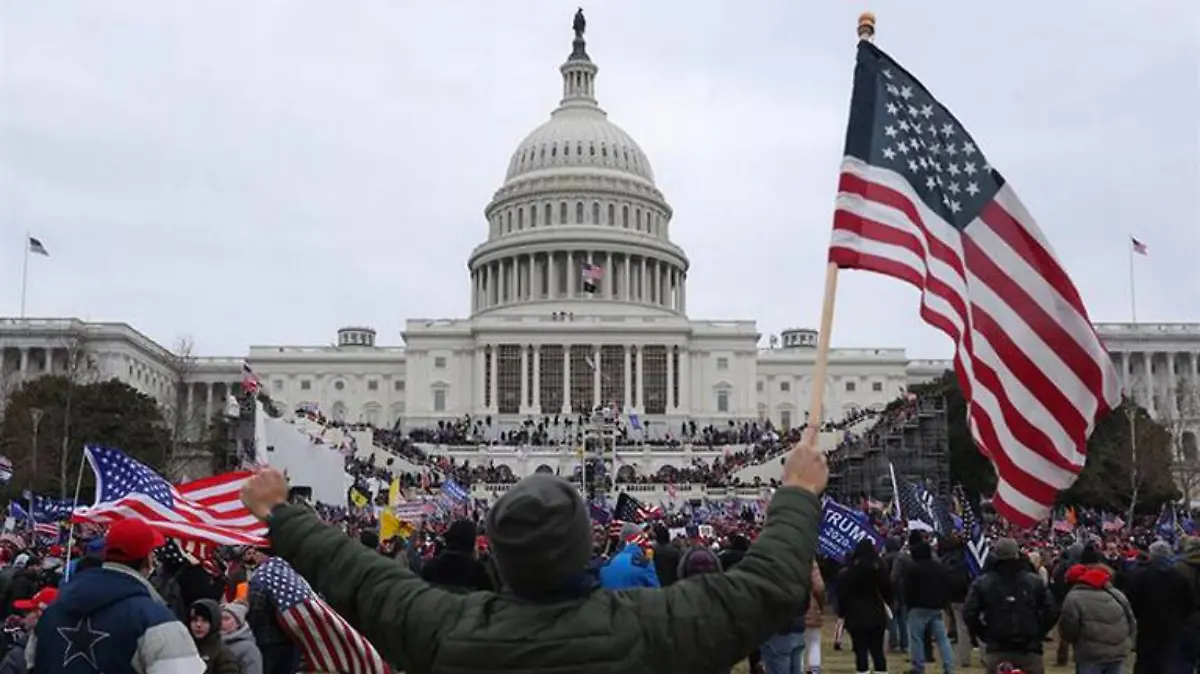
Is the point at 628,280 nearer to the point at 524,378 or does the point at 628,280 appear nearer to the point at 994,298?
the point at 524,378

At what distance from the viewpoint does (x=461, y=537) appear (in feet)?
33.1

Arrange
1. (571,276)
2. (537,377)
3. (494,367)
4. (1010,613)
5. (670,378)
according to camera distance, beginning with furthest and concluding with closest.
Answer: (571,276)
(670,378)
(494,367)
(537,377)
(1010,613)

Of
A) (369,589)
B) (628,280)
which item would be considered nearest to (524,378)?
(628,280)

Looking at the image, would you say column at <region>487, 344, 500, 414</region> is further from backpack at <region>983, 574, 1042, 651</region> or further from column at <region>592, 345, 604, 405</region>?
backpack at <region>983, 574, 1042, 651</region>

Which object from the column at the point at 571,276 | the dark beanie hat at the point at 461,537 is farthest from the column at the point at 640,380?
the dark beanie hat at the point at 461,537

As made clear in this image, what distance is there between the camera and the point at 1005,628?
9758 millimetres

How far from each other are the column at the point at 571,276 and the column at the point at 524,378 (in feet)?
37.4

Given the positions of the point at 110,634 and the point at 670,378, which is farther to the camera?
the point at 670,378

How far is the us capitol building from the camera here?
95.7 metres

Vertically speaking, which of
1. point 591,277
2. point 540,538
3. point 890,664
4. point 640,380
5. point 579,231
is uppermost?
point 579,231

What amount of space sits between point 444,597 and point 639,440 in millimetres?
78102

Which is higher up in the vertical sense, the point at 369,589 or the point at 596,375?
the point at 596,375

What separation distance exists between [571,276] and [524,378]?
14.0 m

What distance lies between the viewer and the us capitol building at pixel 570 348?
9569cm
